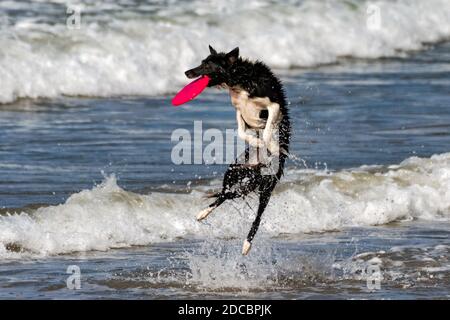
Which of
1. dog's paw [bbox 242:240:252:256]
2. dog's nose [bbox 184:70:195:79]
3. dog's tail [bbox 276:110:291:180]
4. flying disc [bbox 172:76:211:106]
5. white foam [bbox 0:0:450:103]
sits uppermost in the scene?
white foam [bbox 0:0:450:103]

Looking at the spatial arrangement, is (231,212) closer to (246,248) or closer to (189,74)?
(246,248)

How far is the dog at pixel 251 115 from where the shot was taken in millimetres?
9820

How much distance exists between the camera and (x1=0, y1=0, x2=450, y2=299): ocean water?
10422 millimetres

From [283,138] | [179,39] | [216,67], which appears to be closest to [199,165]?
[283,138]

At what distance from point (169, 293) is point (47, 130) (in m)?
7.19

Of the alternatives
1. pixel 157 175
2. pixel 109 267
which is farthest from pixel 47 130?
pixel 109 267

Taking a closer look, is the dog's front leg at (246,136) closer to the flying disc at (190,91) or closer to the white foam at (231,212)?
the flying disc at (190,91)

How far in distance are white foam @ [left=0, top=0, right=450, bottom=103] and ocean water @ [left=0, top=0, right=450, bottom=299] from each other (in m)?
0.04

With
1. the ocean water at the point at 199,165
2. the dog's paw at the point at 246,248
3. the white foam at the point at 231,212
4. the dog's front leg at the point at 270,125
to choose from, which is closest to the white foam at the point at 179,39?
the ocean water at the point at 199,165

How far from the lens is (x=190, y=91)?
9555 millimetres

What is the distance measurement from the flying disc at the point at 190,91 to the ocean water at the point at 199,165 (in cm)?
148

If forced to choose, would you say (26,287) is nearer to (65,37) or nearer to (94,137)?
(94,137)

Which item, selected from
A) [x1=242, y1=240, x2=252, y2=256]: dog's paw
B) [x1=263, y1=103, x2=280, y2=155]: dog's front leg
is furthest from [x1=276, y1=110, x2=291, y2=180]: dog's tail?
[x1=242, y1=240, x2=252, y2=256]: dog's paw

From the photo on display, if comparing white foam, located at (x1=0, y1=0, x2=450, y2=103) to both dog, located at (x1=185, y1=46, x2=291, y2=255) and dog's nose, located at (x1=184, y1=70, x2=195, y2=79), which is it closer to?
dog, located at (x1=185, y1=46, x2=291, y2=255)
